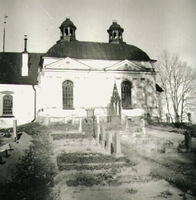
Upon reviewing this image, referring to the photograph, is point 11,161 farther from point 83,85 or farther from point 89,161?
point 83,85

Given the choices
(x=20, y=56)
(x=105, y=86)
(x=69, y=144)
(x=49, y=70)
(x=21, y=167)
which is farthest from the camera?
(x=20, y=56)

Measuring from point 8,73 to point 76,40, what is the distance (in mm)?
8183

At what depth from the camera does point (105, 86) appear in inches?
906

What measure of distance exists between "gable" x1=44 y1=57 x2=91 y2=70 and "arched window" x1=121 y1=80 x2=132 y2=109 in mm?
4246

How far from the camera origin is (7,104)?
75.1 feet

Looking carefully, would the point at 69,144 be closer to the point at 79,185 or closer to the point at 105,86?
the point at 79,185

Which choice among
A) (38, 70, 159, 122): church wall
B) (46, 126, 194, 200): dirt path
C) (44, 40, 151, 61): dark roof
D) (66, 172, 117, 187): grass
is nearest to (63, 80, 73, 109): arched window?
(38, 70, 159, 122): church wall

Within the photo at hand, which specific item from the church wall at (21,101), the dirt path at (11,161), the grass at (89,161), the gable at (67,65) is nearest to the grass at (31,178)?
the dirt path at (11,161)

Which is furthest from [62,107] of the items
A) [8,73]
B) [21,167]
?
[21,167]

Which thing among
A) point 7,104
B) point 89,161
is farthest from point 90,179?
point 7,104

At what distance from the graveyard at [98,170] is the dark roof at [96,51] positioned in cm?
1330

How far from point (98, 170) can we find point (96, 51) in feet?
61.5

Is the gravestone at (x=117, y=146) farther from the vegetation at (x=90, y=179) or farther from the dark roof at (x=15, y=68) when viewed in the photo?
the dark roof at (x=15, y=68)

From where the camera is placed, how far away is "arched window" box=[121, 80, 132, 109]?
23.8m
